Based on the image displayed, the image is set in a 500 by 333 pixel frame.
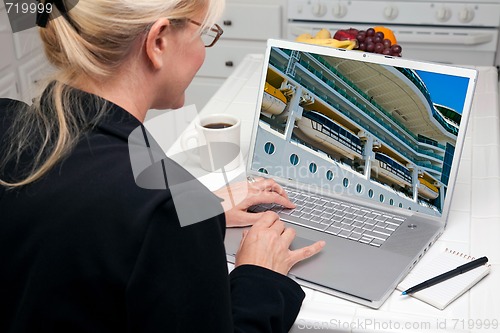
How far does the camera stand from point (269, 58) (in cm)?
127

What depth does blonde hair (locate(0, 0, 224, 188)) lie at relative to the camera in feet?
2.36

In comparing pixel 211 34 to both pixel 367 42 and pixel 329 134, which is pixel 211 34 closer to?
pixel 329 134

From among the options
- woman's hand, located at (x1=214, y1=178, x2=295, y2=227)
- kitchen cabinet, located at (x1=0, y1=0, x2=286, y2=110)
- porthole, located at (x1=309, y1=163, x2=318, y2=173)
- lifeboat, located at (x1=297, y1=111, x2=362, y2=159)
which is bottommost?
kitchen cabinet, located at (x1=0, y1=0, x2=286, y2=110)

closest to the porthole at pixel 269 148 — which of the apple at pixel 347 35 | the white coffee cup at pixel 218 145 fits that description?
the white coffee cup at pixel 218 145

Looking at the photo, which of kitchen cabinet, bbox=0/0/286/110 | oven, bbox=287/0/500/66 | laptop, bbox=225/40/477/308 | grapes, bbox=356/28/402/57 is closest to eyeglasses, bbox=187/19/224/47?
laptop, bbox=225/40/477/308

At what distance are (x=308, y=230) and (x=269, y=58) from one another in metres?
0.38

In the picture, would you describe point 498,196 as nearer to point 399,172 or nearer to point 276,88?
point 399,172

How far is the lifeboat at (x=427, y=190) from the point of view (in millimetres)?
1136

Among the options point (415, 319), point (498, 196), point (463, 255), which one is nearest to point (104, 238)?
point (415, 319)

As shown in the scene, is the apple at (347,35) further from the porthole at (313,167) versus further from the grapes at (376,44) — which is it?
the porthole at (313,167)

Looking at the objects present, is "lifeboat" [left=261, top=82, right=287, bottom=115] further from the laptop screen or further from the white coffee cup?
the white coffee cup

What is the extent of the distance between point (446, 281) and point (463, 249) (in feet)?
0.42

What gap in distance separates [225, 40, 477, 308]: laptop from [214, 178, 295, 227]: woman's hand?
0.8 inches

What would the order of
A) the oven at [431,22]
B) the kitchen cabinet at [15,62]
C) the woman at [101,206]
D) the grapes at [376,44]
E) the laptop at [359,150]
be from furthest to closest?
1. the oven at [431,22]
2. the kitchen cabinet at [15,62]
3. the grapes at [376,44]
4. the laptop at [359,150]
5. the woman at [101,206]
